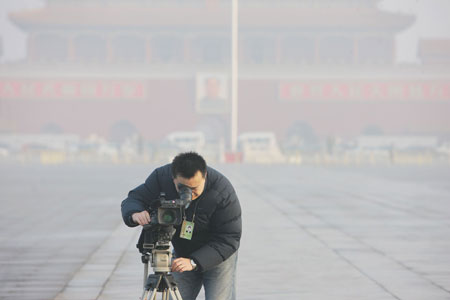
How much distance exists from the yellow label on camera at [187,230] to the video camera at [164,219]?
21cm

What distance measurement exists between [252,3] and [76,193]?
48.7 m

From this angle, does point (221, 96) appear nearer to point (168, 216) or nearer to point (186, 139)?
point (186, 139)

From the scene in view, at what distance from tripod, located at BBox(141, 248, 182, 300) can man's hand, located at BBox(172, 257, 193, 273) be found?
9 centimetres

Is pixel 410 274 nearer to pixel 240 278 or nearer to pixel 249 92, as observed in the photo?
pixel 240 278

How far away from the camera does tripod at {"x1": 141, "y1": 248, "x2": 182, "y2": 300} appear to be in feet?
20.4

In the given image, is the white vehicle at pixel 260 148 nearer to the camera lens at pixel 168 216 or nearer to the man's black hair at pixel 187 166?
the man's black hair at pixel 187 166

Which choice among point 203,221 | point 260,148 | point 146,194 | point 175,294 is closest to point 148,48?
point 260,148

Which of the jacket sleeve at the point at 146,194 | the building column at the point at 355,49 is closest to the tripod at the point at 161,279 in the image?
the jacket sleeve at the point at 146,194

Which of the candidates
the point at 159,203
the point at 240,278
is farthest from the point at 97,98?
the point at 159,203

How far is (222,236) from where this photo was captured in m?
6.69

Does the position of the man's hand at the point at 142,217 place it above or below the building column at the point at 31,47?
below

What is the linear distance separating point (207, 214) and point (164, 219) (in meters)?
0.74

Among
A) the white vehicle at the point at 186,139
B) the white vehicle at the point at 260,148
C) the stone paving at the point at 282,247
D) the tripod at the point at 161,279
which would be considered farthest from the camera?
the white vehicle at the point at 186,139

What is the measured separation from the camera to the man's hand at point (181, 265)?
21.2ft
